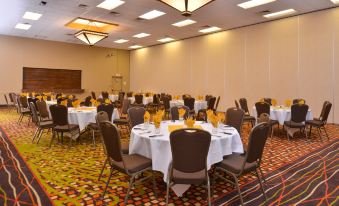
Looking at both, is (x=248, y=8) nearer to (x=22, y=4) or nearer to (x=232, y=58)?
(x=232, y=58)

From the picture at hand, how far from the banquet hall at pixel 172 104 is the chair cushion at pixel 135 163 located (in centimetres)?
2

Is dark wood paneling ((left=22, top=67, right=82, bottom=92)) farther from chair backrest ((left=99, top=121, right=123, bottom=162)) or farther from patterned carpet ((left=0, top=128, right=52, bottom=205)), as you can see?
chair backrest ((left=99, top=121, right=123, bottom=162))

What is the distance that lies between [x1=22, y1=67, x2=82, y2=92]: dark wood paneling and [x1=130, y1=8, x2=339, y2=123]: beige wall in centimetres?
589

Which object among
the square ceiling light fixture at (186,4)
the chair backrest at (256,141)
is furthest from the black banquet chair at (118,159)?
the square ceiling light fixture at (186,4)

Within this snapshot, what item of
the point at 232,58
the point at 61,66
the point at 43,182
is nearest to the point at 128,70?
the point at 61,66

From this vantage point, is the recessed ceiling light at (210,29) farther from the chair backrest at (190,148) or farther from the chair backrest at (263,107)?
the chair backrest at (190,148)

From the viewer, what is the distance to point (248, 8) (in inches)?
352

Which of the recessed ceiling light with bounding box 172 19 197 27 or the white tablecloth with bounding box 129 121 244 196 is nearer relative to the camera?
the white tablecloth with bounding box 129 121 244 196

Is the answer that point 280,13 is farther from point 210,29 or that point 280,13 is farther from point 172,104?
point 172,104

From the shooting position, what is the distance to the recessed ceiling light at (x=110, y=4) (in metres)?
8.35

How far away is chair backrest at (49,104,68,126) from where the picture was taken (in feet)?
17.9

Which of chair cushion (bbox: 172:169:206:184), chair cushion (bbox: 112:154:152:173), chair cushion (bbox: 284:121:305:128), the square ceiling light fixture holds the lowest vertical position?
chair cushion (bbox: 172:169:206:184)

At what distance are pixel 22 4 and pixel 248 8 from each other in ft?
24.7

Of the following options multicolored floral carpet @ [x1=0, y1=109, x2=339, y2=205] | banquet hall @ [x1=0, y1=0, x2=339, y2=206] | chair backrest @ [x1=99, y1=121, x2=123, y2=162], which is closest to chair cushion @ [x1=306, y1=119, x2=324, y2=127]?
banquet hall @ [x1=0, y1=0, x2=339, y2=206]
